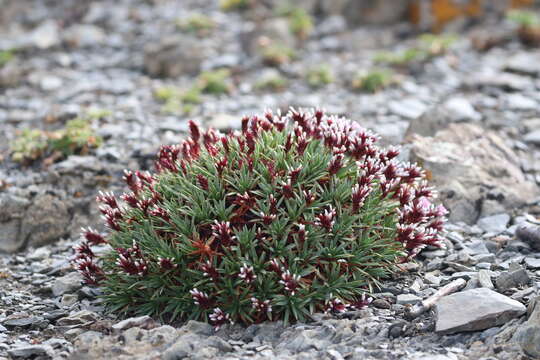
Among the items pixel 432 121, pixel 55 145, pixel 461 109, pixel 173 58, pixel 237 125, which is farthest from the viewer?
pixel 173 58

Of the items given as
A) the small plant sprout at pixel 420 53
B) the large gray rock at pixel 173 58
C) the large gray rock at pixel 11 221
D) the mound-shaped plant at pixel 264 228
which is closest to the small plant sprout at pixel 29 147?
the large gray rock at pixel 11 221

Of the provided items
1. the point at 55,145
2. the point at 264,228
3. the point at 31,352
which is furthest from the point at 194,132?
the point at 55,145

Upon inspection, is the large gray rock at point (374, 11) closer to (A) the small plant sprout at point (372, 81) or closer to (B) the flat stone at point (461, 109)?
(A) the small plant sprout at point (372, 81)

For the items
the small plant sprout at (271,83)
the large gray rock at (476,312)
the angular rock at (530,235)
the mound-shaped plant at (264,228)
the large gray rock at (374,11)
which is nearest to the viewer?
the large gray rock at (476,312)

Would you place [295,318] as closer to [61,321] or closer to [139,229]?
[139,229]

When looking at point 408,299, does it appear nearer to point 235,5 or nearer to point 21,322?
point 21,322

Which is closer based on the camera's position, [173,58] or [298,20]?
[173,58]

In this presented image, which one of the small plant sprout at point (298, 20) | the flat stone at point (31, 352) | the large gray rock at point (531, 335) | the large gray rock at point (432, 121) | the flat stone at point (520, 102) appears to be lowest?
the large gray rock at point (531, 335)
